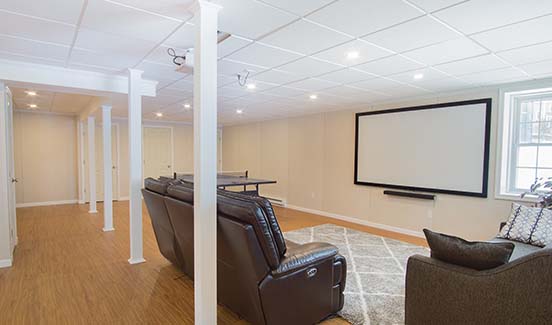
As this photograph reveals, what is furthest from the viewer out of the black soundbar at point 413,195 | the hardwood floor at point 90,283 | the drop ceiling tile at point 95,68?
the black soundbar at point 413,195

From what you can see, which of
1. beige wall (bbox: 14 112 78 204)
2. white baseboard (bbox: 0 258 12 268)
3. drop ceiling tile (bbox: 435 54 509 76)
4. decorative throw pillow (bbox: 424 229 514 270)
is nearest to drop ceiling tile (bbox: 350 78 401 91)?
drop ceiling tile (bbox: 435 54 509 76)

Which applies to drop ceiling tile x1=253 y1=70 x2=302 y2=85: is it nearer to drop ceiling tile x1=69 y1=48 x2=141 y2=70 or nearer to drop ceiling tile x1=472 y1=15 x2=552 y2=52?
drop ceiling tile x1=69 y1=48 x2=141 y2=70

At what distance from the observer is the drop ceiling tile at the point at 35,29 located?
2.20m

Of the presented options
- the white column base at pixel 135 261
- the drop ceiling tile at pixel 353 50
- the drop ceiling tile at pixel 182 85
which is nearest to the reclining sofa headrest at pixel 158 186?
the white column base at pixel 135 261

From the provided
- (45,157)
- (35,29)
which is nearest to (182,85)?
(35,29)

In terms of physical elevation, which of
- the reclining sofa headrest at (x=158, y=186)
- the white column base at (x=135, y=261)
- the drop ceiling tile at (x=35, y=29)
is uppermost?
the drop ceiling tile at (x=35, y=29)

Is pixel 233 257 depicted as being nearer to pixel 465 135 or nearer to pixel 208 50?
pixel 208 50

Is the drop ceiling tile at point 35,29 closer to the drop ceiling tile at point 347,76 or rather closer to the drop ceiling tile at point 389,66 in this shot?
the drop ceiling tile at point 347,76

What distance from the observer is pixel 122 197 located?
26.7 ft

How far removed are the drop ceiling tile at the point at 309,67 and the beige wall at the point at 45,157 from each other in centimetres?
685

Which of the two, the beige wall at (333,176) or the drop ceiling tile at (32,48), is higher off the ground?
the drop ceiling tile at (32,48)

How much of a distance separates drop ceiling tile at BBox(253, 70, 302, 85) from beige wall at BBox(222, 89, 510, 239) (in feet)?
8.11

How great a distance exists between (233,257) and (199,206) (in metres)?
0.49

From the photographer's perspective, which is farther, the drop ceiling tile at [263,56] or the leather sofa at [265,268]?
the drop ceiling tile at [263,56]
